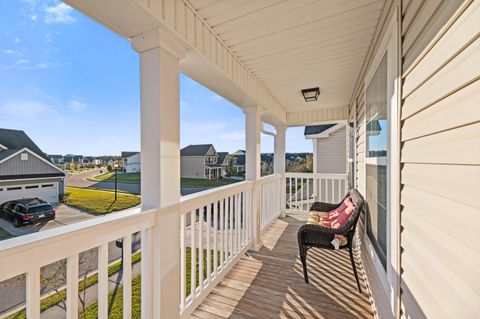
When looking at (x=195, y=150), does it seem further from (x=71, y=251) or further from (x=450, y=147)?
(x=450, y=147)

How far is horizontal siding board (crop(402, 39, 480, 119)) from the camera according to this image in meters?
0.71

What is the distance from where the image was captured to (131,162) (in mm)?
1407

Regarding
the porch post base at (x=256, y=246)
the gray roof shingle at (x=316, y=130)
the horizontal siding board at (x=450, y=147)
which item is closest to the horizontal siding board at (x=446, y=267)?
the horizontal siding board at (x=450, y=147)

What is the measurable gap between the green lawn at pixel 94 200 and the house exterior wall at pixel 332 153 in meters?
7.35

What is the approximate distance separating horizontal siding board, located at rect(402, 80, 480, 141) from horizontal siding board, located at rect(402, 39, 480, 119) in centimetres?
3

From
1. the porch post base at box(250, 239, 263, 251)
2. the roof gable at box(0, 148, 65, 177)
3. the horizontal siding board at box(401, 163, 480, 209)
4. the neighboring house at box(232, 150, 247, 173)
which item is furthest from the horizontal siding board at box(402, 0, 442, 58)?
the porch post base at box(250, 239, 263, 251)

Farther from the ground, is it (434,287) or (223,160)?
(223,160)

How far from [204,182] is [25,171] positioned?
5.49 feet

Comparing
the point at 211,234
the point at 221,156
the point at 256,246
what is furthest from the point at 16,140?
the point at 256,246

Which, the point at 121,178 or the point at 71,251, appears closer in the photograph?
the point at 71,251

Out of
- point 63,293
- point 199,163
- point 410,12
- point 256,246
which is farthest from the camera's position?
point 256,246

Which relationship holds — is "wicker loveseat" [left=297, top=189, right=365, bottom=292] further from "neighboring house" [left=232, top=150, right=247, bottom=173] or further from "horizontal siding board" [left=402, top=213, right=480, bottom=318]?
"neighboring house" [left=232, top=150, right=247, bottom=173]

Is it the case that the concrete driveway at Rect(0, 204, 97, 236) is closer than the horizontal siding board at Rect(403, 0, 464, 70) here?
Yes

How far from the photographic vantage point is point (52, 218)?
0.80 m
